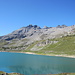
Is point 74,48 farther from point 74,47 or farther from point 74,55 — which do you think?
point 74,55

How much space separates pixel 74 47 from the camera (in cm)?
17412

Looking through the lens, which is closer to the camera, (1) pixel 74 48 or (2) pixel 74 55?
(2) pixel 74 55

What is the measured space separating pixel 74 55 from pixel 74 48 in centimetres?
2908

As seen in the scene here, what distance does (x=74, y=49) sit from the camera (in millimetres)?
167375

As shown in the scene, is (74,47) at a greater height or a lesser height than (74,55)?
greater

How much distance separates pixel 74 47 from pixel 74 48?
3.73m

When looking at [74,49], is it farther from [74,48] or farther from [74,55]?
[74,55]

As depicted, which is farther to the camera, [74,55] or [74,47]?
[74,47]

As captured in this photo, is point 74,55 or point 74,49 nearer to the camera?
point 74,55

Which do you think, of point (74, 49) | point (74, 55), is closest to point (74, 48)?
point (74, 49)

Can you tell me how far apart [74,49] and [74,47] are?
7437 mm

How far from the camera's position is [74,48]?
171m

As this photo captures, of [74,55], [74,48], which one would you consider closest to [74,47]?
[74,48]
